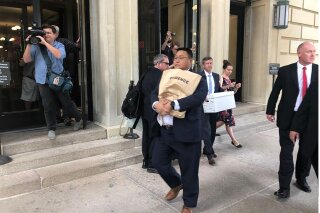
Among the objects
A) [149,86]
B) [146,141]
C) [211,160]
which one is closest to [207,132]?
[211,160]

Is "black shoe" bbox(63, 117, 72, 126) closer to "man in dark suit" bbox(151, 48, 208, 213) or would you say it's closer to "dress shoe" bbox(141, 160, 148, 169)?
"dress shoe" bbox(141, 160, 148, 169)

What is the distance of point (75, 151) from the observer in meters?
4.78

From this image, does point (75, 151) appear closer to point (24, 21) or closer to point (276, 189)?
point (24, 21)

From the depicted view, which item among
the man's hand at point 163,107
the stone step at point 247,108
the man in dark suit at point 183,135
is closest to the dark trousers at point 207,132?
the man in dark suit at point 183,135

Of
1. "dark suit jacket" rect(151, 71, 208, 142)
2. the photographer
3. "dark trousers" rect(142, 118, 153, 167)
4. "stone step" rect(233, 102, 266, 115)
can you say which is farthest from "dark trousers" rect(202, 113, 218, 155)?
"stone step" rect(233, 102, 266, 115)

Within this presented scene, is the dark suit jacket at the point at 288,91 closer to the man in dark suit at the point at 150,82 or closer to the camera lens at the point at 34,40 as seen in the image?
the man in dark suit at the point at 150,82

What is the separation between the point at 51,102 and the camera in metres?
4.76

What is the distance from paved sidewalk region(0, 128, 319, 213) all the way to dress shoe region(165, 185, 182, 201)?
0.06 meters

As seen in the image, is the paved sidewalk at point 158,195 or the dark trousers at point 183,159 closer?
the dark trousers at point 183,159

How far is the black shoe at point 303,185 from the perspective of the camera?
4137 mm

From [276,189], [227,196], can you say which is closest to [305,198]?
[276,189]

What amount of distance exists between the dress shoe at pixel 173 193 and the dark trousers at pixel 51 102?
217cm

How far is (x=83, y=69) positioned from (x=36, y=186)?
212cm

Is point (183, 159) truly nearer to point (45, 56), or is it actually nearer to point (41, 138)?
point (41, 138)
